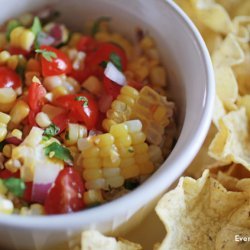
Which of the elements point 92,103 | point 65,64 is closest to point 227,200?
point 92,103

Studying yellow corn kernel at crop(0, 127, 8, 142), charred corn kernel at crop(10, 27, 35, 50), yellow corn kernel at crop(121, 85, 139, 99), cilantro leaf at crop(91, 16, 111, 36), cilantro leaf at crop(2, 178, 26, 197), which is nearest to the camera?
cilantro leaf at crop(2, 178, 26, 197)

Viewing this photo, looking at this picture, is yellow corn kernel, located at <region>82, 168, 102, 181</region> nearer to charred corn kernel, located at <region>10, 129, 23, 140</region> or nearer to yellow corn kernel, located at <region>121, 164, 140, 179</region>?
yellow corn kernel, located at <region>121, 164, 140, 179</region>

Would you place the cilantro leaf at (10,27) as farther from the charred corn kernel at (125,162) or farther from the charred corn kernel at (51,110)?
the charred corn kernel at (125,162)

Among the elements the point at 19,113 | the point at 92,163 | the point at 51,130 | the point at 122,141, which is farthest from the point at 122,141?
the point at 19,113

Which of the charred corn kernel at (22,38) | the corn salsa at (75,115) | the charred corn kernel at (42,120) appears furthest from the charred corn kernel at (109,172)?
the charred corn kernel at (22,38)

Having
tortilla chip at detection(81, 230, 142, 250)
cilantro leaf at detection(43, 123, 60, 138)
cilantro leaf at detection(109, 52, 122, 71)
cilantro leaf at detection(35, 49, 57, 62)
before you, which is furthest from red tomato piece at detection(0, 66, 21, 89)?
tortilla chip at detection(81, 230, 142, 250)

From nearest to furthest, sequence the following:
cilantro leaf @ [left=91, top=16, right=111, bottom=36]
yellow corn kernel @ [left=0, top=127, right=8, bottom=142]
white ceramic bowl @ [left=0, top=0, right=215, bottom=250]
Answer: white ceramic bowl @ [left=0, top=0, right=215, bottom=250]
yellow corn kernel @ [left=0, top=127, right=8, bottom=142]
cilantro leaf @ [left=91, top=16, right=111, bottom=36]
